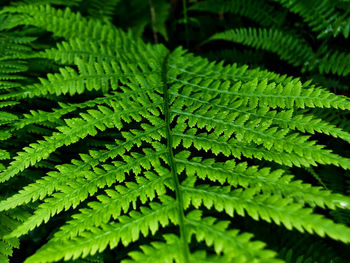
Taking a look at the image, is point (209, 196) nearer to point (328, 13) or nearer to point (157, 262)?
point (157, 262)

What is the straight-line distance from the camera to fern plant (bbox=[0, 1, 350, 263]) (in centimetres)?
100

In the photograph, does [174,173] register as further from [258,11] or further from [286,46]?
[258,11]

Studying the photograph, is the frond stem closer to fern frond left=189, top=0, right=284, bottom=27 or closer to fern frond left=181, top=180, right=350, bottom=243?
fern frond left=181, top=180, right=350, bottom=243

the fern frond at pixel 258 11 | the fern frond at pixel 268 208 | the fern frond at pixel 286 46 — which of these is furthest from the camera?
the fern frond at pixel 258 11

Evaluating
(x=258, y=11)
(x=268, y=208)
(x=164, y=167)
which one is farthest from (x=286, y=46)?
(x=268, y=208)

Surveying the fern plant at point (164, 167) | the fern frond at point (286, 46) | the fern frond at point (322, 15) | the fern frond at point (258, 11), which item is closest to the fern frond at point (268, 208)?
the fern plant at point (164, 167)

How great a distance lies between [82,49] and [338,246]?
1.86 metres

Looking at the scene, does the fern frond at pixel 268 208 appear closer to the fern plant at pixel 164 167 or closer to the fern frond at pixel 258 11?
the fern plant at pixel 164 167

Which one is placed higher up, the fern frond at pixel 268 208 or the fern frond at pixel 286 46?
the fern frond at pixel 286 46

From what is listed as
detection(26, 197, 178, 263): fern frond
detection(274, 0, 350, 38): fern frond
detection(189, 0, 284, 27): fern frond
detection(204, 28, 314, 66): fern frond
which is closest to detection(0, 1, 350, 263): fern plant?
detection(26, 197, 178, 263): fern frond

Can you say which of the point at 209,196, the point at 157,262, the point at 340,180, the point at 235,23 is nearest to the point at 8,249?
the point at 157,262

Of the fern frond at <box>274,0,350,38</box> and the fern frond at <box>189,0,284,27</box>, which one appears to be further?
the fern frond at <box>189,0,284,27</box>

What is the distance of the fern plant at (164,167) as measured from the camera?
1003mm

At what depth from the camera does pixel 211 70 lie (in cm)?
179
